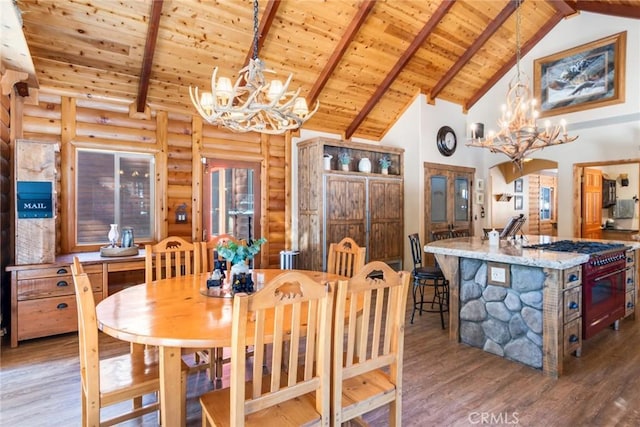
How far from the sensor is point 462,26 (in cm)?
526

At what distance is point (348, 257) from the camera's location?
2998 millimetres

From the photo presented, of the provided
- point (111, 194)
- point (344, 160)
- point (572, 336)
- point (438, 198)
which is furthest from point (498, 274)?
point (111, 194)

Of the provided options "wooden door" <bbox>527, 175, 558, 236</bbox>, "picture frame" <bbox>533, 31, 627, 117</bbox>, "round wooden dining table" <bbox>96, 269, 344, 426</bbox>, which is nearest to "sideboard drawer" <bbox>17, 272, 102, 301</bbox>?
"round wooden dining table" <bbox>96, 269, 344, 426</bbox>

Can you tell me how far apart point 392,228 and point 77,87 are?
4.98 m

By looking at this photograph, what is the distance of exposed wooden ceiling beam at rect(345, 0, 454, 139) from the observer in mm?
4668

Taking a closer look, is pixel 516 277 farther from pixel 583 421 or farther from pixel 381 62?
pixel 381 62

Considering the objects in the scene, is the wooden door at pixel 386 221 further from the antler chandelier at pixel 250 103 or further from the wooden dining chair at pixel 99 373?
the wooden dining chair at pixel 99 373

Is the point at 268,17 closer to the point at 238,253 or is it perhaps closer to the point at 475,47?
the point at 238,253

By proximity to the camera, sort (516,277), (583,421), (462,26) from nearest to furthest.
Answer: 1. (583,421)
2. (516,277)
3. (462,26)

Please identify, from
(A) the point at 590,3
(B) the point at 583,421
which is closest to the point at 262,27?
(B) the point at 583,421

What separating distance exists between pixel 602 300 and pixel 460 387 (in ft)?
5.97

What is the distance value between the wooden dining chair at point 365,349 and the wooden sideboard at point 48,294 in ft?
9.99

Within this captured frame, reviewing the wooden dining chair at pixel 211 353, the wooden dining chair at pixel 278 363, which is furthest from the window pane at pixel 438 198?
the wooden dining chair at pixel 278 363

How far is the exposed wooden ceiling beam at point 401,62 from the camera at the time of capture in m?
4.67
